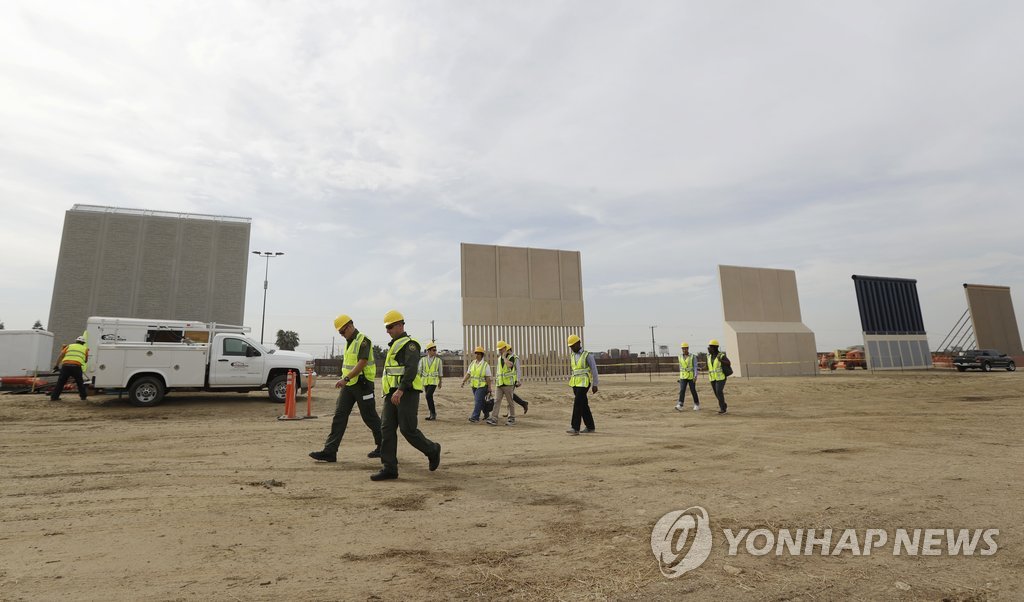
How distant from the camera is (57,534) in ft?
12.5

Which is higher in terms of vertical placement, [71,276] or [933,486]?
[71,276]

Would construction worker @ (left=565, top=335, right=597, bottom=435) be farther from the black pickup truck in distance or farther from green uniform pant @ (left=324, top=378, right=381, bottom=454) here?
the black pickup truck in distance

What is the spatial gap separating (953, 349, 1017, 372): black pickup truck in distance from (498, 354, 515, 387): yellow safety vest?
35.7m

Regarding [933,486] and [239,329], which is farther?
[239,329]

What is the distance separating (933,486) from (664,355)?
43478 millimetres

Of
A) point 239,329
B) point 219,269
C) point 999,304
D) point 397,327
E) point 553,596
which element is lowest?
point 553,596

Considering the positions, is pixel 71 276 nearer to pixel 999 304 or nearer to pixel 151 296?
pixel 151 296

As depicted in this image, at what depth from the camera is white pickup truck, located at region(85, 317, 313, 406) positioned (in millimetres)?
13016

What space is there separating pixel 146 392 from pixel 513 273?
53.1 feet

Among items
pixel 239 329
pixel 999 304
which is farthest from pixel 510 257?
pixel 999 304

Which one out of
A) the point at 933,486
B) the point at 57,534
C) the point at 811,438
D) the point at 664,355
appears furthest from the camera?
the point at 664,355

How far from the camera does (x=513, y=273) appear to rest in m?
25.4

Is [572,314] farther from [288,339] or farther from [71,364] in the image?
[288,339]

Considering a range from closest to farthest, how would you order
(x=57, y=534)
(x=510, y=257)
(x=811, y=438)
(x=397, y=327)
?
→ (x=57, y=534) < (x=397, y=327) < (x=811, y=438) < (x=510, y=257)
